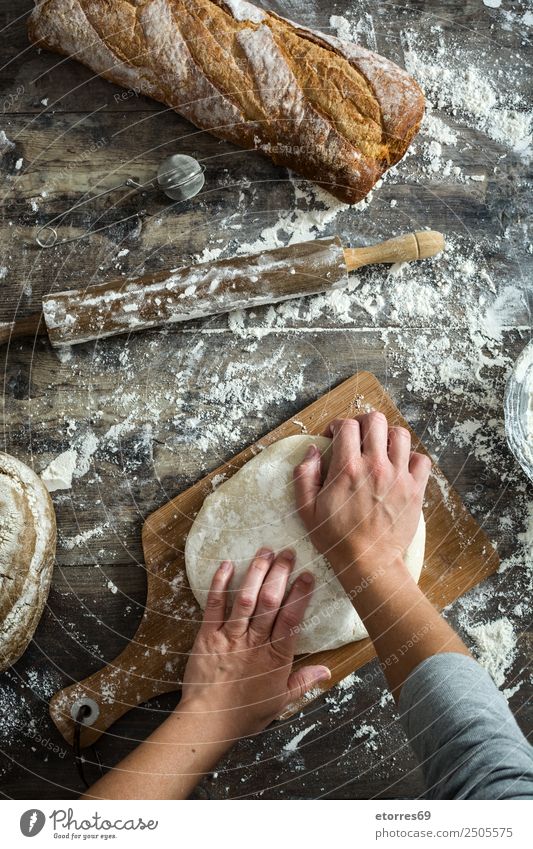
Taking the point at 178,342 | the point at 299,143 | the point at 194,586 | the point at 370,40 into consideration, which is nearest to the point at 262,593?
the point at 194,586

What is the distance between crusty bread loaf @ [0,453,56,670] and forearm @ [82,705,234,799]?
0.70ft

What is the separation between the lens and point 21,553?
0.86 metres

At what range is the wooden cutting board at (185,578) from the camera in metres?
0.92

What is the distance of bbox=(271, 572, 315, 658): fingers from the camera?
872mm

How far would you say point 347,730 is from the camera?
95 cm

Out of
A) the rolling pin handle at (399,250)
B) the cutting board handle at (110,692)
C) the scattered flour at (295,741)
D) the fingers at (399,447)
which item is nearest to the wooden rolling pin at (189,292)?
the rolling pin handle at (399,250)

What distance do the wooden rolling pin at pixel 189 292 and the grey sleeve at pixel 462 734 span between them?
533mm

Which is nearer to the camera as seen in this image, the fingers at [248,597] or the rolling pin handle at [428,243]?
the fingers at [248,597]

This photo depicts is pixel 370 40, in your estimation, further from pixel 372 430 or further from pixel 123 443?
pixel 123 443

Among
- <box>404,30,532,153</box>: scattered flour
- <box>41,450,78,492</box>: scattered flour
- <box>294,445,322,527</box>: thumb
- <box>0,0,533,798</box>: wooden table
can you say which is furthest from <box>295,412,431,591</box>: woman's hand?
<box>404,30,532,153</box>: scattered flour

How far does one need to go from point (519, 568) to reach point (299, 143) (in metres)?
0.69

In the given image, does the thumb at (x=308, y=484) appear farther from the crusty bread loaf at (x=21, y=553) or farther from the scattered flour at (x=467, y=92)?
the scattered flour at (x=467, y=92)

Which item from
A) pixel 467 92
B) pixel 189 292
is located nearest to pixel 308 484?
pixel 189 292

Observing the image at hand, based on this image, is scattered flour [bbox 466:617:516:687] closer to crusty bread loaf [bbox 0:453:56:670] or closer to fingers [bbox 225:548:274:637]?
fingers [bbox 225:548:274:637]
